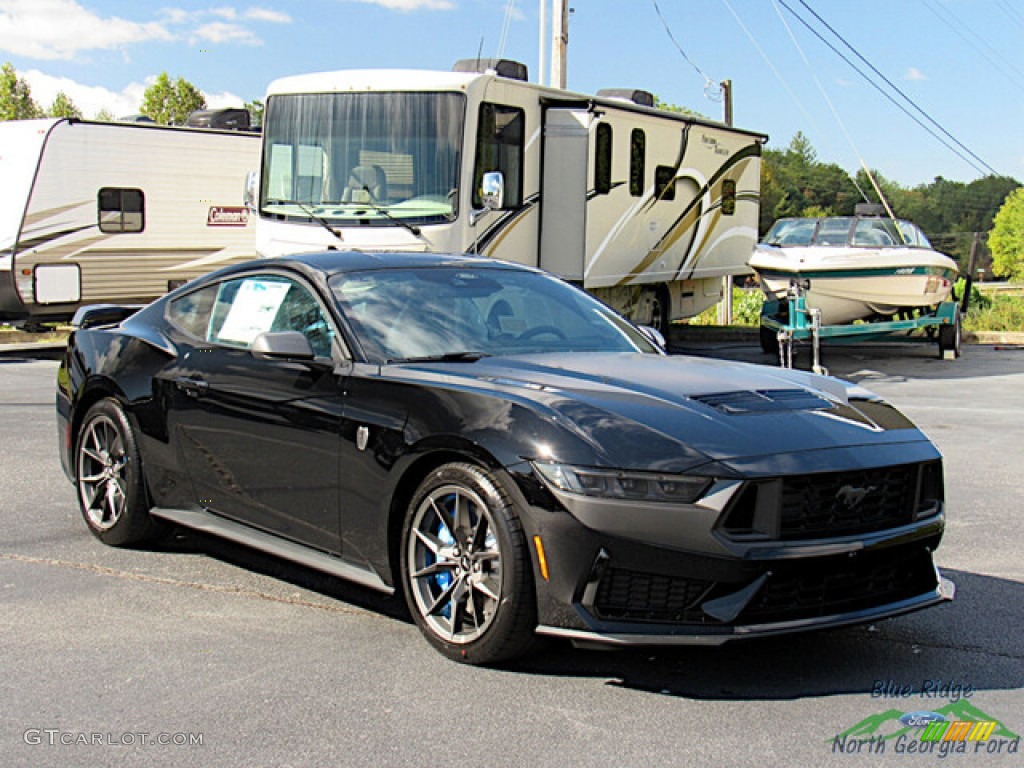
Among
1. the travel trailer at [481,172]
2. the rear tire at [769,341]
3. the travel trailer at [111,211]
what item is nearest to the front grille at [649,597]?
the travel trailer at [481,172]

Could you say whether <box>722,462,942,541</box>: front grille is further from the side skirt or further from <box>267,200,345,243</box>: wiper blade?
<box>267,200,345,243</box>: wiper blade

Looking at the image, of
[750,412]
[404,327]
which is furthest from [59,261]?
[750,412]

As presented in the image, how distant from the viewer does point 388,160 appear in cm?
1324

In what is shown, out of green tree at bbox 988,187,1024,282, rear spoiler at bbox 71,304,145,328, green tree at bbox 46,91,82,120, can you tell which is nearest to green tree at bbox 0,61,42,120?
green tree at bbox 46,91,82,120

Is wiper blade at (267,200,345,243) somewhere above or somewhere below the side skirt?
above

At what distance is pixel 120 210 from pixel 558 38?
27.5ft

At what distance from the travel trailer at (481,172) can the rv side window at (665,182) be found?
3cm

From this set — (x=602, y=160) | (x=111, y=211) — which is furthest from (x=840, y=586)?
(x=111, y=211)

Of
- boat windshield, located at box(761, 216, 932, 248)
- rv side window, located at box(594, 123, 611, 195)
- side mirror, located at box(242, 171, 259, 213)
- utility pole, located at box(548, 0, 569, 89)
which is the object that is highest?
utility pole, located at box(548, 0, 569, 89)

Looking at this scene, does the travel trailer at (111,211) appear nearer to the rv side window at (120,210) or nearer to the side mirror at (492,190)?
the rv side window at (120,210)

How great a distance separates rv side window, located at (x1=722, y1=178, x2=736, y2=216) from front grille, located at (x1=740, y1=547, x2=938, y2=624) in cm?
1597

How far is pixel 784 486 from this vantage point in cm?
424

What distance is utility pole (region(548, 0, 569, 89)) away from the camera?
22.8 meters

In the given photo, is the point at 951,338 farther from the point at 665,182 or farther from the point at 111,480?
the point at 111,480
